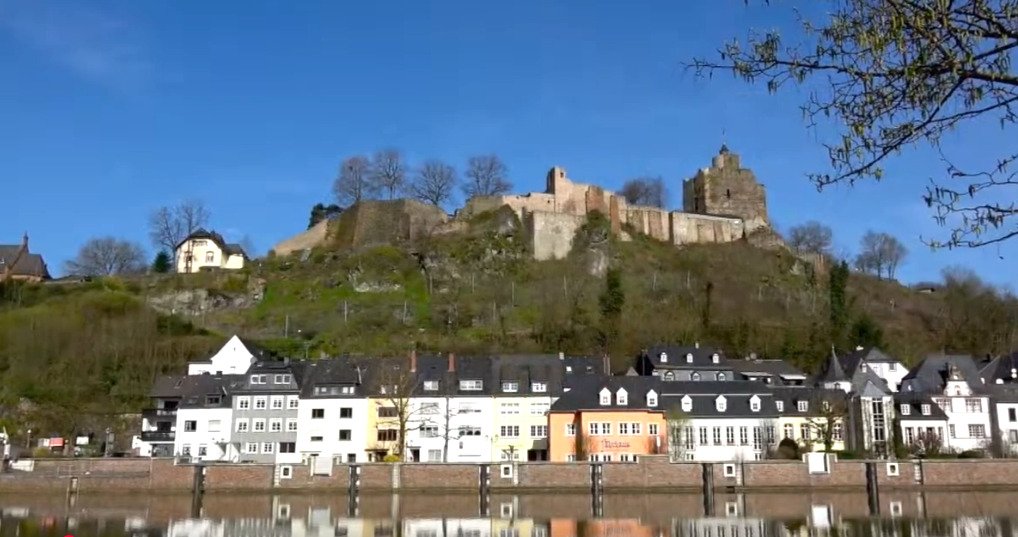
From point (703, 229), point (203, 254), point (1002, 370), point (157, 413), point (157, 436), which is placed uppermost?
point (703, 229)

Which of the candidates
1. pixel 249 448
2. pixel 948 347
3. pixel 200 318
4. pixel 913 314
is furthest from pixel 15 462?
pixel 913 314

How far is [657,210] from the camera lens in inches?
3575

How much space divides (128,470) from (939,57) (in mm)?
44720

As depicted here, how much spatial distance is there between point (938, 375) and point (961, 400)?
233 centimetres

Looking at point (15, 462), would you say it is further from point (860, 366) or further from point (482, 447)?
point (860, 366)

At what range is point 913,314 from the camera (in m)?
80.5

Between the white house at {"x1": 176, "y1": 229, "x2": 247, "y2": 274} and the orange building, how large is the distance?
44.2 m

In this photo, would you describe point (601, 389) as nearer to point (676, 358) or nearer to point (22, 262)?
point (676, 358)

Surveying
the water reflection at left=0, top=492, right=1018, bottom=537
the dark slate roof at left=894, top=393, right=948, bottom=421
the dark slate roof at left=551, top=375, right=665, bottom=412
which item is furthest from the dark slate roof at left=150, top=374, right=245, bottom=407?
the dark slate roof at left=894, top=393, right=948, bottom=421

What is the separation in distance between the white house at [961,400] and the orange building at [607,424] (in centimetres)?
1647

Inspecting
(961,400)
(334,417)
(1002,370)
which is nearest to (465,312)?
(334,417)

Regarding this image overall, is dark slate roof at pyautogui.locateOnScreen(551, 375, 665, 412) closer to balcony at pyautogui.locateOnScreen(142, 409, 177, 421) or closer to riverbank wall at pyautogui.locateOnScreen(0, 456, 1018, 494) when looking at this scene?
riverbank wall at pyautogui.locateOnScreen(0, 456, 1018, 494)

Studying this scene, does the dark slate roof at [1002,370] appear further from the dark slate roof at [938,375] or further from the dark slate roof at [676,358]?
the dark slate roof at [676,358]

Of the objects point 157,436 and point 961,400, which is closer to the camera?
point 961,400
